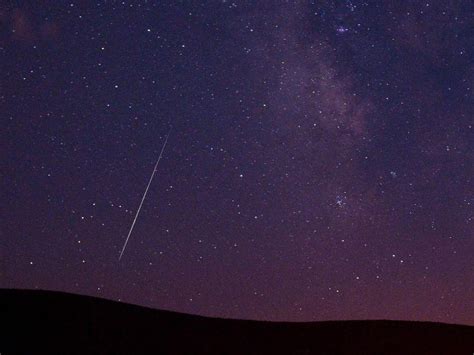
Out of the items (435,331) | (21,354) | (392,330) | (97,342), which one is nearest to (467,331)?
(435,331)

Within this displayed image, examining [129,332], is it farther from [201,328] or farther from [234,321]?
[234,321]

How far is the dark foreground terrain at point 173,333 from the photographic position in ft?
50.0

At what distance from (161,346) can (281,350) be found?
11.5ft

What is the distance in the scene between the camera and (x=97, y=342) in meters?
15.5

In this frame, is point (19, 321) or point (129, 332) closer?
point (19, 321)

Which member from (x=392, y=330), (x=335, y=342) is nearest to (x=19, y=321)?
(x=335, y=342)

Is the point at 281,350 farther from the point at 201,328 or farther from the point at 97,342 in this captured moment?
the point at 97,342

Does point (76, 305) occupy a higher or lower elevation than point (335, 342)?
lower

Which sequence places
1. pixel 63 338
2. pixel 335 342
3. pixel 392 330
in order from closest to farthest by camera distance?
pixel 63 338, pixel 335 342, pixel 392 330

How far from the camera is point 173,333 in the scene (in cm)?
1758

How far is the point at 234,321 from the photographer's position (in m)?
20.2

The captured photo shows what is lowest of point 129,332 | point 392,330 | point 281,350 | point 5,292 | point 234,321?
point 5,292

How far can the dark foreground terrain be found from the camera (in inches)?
600

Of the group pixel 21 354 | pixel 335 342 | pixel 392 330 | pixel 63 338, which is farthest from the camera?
pixel 392 330
